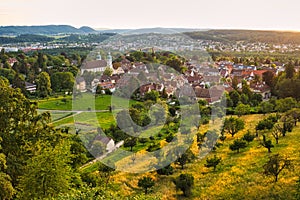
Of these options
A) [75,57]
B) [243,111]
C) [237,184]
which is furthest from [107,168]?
[75,57]

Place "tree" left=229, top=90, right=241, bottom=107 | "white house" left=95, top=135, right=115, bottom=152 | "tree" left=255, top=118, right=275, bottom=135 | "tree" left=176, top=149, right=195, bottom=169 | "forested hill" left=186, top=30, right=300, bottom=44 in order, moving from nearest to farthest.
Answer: "tree" left=176, top=149, right=195, bottom=169, "white house" left=95, top=135, right=115, bottom=152, "tree" left=255, top=118, right=275, bottom=135, "tree" left=229, top=90, right=241, bottom=107, "forested hill" left=186, top=30, right=300, bottom=44

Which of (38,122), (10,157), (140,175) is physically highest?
(38,122)

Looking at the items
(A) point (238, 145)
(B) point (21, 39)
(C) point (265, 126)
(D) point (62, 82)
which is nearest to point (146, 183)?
(A) point (238, 145)

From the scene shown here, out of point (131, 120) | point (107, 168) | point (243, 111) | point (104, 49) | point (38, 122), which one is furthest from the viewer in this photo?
point (104, 49)

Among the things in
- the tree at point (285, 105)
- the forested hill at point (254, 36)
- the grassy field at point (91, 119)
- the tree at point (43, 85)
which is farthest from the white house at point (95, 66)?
the forested hill at point (254, 36)

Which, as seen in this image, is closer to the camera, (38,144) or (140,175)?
(38,144)

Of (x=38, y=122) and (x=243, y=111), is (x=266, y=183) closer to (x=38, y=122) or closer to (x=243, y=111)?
(x=38, y=122)

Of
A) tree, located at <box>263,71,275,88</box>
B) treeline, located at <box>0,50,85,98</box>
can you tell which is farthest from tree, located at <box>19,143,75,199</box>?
tree, located at <box>263,71,275,88</box>

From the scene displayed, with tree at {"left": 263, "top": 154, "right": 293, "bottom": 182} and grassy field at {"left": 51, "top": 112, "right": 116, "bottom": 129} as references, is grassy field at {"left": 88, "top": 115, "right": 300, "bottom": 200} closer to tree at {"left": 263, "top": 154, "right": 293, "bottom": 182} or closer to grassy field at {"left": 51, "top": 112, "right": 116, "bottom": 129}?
tree at {"left": 263, "top": 154, "right": 293, "bottom": 182}
